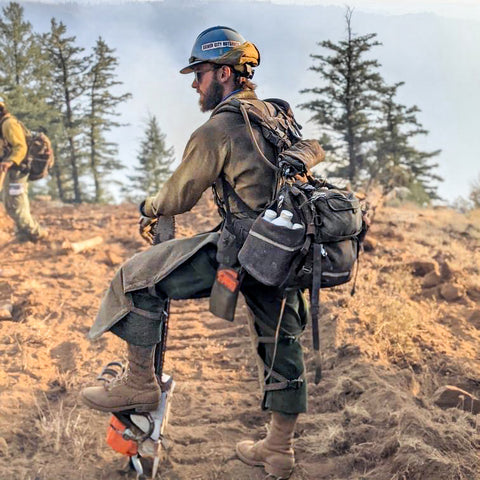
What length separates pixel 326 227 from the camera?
120 inches

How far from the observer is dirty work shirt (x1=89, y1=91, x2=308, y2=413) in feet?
10.5

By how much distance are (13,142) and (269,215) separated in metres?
7.60

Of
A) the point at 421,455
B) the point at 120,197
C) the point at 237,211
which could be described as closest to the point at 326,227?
the point at 237,211

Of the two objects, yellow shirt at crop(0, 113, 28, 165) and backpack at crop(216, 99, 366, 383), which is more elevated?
yellow shirt at crop(0, 113, 28, 165)

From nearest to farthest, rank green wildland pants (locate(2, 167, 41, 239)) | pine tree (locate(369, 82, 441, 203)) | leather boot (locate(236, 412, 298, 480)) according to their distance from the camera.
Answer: leather boot (locate(236, 412, 298, 480)), green wildland pants (locate(2, 167, 41, 239)), pine tree (locate(369, 82, 441, 203))

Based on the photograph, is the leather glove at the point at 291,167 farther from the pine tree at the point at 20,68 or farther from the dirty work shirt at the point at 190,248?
the pine tree at the point at 20,68

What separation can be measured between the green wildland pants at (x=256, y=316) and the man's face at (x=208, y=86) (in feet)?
3.33

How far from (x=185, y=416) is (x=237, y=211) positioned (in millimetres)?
2008

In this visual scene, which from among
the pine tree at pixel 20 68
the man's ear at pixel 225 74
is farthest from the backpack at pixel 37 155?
the pine tree at pixel 20 68

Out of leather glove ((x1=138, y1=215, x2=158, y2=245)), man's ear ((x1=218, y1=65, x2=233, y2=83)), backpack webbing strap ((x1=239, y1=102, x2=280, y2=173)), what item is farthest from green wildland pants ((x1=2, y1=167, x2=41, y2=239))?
backpack webbing strap ((x1=239, y1=102, x2=280, y2=173))

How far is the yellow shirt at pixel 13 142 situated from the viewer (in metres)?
9.17

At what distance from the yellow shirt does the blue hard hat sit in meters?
6.64

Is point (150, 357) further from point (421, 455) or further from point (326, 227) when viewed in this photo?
point (421, 455)

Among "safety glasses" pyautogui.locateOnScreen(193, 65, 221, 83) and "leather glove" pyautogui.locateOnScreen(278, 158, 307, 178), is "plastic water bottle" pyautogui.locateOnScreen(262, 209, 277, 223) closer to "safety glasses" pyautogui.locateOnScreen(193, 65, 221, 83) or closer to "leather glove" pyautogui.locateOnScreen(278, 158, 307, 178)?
"leather glove" pyautogui.locateOnScreen(278, 158, 307, 178)
